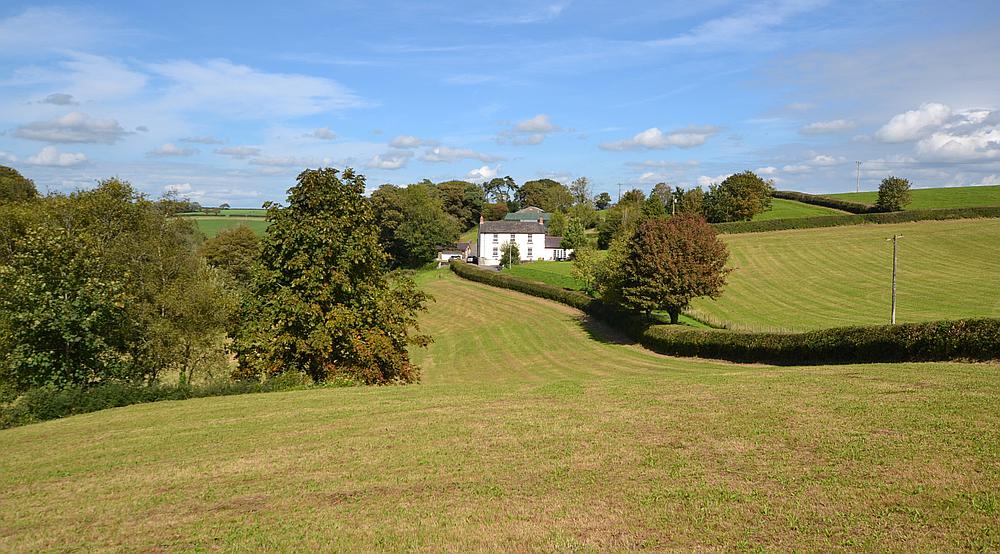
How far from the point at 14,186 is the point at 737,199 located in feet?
287

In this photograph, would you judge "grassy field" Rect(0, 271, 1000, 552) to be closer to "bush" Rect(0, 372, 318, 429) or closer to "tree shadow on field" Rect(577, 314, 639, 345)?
"bush" Rect(0, 372, 318, 429)

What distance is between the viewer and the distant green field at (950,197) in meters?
88.9

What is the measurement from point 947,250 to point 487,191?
144513mm

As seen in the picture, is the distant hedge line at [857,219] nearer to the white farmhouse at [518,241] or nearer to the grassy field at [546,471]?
the white farmhouse at [518,241]

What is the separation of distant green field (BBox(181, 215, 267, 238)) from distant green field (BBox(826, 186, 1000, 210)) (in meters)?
105

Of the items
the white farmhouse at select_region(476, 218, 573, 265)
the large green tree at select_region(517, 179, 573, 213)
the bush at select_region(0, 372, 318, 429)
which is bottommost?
the bush at select_region(0, 372, 318, 429)

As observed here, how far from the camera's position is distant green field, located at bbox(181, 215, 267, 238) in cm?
12122

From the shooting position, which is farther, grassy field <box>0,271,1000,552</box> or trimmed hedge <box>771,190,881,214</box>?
trimmed hedge <box>771,190,881,214</box>

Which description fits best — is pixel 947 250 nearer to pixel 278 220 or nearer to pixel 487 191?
pixel 278 220

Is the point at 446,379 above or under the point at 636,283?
under

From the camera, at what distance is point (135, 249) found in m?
30.6

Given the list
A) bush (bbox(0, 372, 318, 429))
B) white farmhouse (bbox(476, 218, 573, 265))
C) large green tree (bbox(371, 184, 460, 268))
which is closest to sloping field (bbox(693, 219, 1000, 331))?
bush (bbox(0, 372, 318, 429))

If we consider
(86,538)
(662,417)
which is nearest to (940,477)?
(662,417)

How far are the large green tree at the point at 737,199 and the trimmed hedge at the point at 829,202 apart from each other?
11882 millimetres
